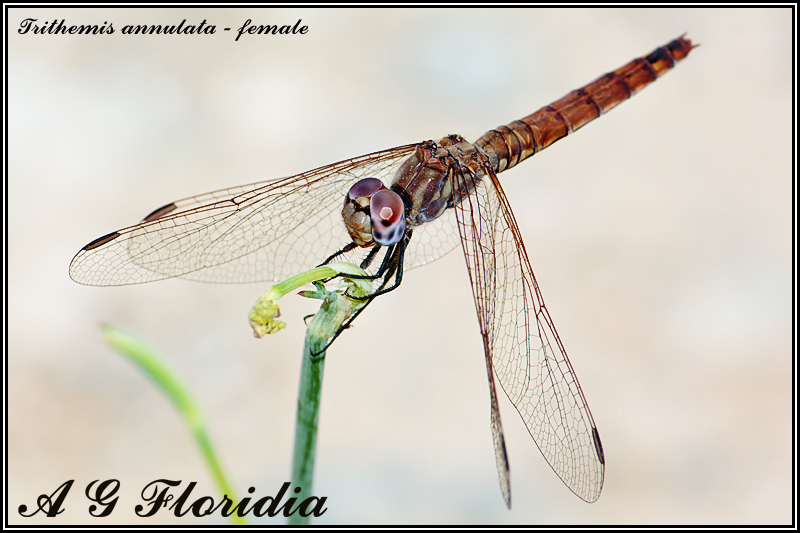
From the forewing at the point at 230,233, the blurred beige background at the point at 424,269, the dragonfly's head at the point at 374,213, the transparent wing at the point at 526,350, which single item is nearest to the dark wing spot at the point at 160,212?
the forewing at the point at 230,233

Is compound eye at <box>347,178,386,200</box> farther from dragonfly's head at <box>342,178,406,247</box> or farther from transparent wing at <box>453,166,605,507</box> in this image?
transparent wing at <box>453,166,605,507</box>

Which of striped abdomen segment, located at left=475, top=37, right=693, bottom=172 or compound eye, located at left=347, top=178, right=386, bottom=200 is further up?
striped abdomen segment, located at left=475, top=37, right=693, bottom=172

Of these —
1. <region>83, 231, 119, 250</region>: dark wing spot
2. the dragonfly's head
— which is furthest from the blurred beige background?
the dragonfly's head

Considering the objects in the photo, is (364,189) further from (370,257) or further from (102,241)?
(102,241)

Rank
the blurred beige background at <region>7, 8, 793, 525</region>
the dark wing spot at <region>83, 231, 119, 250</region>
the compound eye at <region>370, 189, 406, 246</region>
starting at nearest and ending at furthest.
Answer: the compound eye at <region>370, 189, 406, 246</region> < the dark wing spot at <region>83, 231, 119, 250</region> < the blurred beige background at <region>7, 8, 793, 525</region>

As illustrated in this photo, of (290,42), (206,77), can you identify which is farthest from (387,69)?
(206,77)

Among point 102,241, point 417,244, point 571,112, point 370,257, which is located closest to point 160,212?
point 102,241

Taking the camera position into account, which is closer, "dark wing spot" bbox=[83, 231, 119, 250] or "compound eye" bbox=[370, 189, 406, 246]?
"compound eye" bbox=[370, 189, 406, 246]

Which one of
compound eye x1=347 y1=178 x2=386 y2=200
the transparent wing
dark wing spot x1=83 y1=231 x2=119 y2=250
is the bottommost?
the transparent wing
